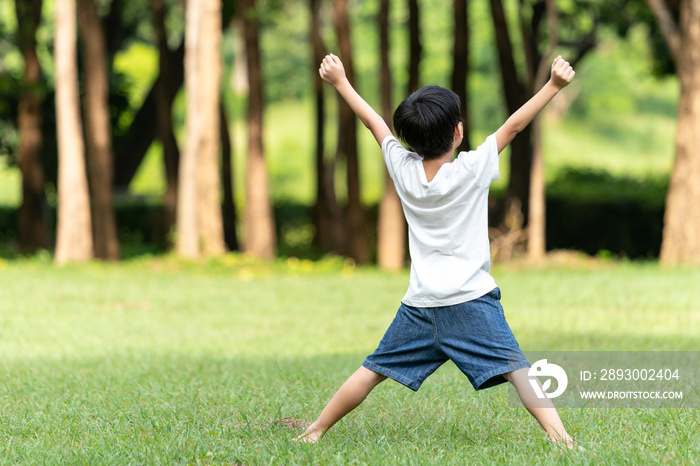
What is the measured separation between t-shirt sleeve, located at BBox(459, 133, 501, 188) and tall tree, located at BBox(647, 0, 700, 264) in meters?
10.9

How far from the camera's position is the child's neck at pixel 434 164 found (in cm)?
397

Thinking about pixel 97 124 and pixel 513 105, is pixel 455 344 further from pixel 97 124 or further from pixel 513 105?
pixel 513 105

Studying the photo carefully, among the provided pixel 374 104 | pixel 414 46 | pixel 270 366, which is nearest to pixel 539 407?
pixel 270 366

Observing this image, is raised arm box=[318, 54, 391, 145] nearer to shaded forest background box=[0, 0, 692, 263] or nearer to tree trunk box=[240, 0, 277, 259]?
shaded forest background box=[0, 0, 692, 263]

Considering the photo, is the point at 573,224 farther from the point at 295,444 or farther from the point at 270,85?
the point at 270,85

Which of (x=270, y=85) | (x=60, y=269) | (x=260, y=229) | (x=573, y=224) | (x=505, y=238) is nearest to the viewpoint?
(x=60, y=269)

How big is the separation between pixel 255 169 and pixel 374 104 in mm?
30799

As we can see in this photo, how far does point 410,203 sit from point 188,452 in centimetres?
143

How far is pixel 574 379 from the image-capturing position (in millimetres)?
5855

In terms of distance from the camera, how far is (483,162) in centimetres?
385

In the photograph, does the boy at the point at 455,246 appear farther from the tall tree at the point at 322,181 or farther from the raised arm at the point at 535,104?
the tall tree at the point at 322,181

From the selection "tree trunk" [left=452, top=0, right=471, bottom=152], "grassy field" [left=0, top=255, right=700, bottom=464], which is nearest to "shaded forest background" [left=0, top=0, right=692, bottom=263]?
"tree trunk" [left=452, top=0, right=471, bottom=152]

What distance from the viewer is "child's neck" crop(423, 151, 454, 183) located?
397 cm

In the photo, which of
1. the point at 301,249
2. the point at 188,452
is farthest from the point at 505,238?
the point at 188,452
